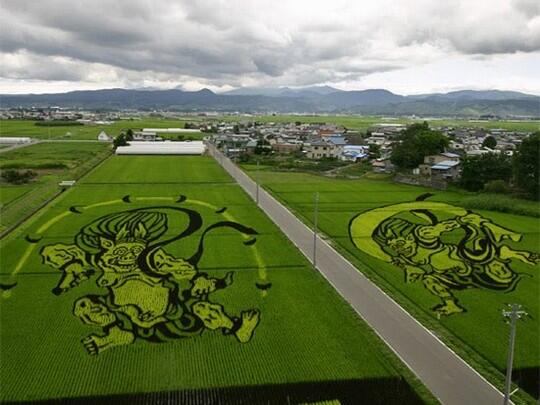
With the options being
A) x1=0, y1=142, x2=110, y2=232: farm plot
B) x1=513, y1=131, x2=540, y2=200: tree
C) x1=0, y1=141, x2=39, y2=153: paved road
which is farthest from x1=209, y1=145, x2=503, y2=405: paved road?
x1=0, y1=141, x2=39, y2=153: paved road

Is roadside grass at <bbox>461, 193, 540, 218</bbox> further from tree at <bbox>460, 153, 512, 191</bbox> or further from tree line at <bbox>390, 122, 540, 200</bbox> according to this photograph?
tree at <bbox>460, 153, 512, 191</bbox>

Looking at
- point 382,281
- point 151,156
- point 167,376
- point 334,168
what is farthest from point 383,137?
point 167,376

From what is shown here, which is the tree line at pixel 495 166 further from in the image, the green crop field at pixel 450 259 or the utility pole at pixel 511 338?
the utility pole at pixel 511 338

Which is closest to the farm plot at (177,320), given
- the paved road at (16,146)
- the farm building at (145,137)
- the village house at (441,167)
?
the village house at (441,167)

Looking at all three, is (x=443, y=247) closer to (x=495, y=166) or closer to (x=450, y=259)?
(x=450, y=259)

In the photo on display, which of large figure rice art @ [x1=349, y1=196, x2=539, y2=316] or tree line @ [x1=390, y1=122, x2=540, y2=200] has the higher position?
tree line @ [x1=390, y1=122, x2=540, y2=200]

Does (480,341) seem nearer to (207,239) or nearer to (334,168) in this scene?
(207,239)
